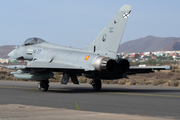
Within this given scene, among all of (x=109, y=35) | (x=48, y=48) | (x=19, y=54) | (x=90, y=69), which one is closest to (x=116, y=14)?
(x=109, y=35)

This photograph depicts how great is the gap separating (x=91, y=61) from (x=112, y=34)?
243cm

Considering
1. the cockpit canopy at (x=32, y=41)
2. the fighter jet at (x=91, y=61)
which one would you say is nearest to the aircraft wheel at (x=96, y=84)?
the fighter jet at (x=91, y=61)

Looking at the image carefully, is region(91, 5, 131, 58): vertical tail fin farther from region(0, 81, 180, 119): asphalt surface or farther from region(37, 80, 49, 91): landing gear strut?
region(37, 80, 49, 91): landing gear strut

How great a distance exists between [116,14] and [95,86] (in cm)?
538

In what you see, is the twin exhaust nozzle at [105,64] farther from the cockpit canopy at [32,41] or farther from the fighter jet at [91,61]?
the cockpit canopy at [32,41]

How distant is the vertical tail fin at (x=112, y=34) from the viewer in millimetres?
20523

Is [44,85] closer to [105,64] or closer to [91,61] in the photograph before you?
[91,61]

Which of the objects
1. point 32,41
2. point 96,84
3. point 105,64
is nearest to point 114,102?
point 105,64

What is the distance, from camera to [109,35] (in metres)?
20.8

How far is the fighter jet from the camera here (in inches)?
779

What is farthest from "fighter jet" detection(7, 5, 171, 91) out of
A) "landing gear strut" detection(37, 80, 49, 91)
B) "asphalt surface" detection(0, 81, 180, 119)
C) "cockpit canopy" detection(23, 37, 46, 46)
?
"cockpit canopy" detection(23, 37, 46, 46)

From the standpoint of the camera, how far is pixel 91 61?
1978 cm

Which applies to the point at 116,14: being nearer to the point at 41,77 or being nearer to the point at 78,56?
the point at 78,56

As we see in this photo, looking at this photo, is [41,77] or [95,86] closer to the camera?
[41,77]
